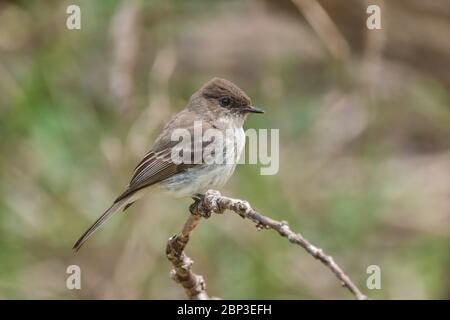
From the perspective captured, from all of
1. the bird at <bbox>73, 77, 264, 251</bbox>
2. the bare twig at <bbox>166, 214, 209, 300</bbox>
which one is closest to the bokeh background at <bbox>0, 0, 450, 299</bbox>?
the bird at <bbox>73, 77, 264, 251</bbox>

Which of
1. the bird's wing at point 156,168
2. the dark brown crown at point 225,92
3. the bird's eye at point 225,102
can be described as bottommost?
the bird's wing at point 156,168

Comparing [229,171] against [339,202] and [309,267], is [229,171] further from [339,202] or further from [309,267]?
[309,267]

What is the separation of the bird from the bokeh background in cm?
101

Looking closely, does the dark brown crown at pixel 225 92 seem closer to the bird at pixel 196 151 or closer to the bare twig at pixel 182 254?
the bird at pixel 196 151

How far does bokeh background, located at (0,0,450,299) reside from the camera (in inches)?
235

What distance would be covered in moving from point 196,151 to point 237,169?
4.57 feet

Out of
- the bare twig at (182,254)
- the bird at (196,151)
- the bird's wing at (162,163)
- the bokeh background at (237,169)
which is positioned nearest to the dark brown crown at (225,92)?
the bird at (196,151)

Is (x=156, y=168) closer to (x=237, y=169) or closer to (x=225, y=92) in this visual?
(x=225, y=92)

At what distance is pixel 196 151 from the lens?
4727mm

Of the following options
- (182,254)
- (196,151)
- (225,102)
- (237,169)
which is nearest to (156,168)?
(196,151)

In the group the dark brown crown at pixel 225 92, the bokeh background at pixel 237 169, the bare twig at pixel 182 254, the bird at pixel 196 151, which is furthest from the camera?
the bokeh background at pixel 237 169

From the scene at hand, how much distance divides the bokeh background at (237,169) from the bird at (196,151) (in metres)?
1.01

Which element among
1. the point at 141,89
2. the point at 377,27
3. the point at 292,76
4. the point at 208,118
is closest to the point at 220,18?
the point at 292,76

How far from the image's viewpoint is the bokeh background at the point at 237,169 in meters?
5.96
